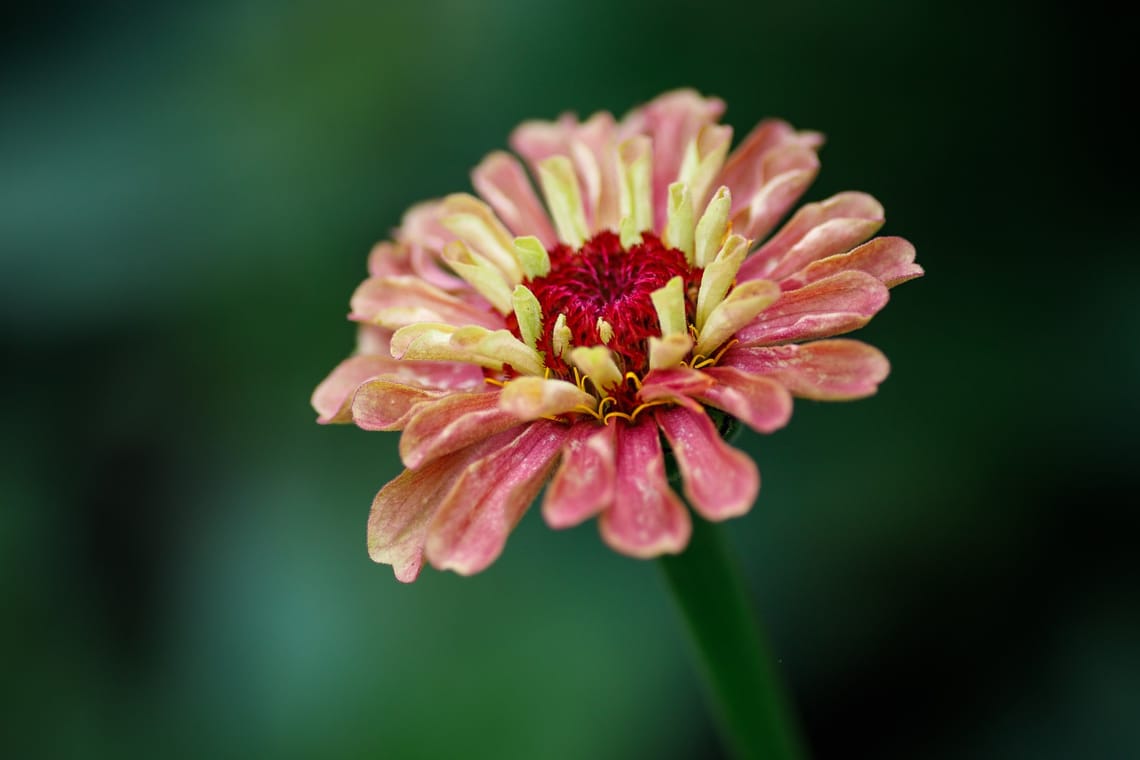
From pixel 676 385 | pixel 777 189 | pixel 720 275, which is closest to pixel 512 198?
pixel 777 189

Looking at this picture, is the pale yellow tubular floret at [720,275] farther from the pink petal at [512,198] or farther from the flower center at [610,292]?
the pink petal at [512,198]

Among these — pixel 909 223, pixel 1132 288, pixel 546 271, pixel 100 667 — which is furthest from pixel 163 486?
pixel 1132 288

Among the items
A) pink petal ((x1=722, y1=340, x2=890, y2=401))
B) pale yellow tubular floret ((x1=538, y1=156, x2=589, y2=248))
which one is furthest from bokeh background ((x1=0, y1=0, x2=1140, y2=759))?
pink petal ((x1=722, y1=340, x2=890, y2=401))

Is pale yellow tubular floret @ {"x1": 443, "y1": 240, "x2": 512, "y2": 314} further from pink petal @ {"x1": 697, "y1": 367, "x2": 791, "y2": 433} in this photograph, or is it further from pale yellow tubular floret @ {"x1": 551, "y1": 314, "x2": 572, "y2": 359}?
pink petal @ {"x1": 697, "y1": 367, "x2": 791, "y2": 433}

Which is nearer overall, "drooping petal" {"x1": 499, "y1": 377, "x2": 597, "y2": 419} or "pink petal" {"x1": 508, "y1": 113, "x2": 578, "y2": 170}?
"drooping petal" {"x1": 499, "y1": 377, "x2": 597, "y2": 419}

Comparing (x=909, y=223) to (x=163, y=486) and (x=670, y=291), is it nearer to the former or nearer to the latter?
(x=670, y=291)

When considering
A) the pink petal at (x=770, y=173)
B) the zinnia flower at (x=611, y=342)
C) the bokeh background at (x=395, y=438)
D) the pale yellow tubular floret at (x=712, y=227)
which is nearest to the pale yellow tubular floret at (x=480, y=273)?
the zinnia flower at (x=611, y=342)
